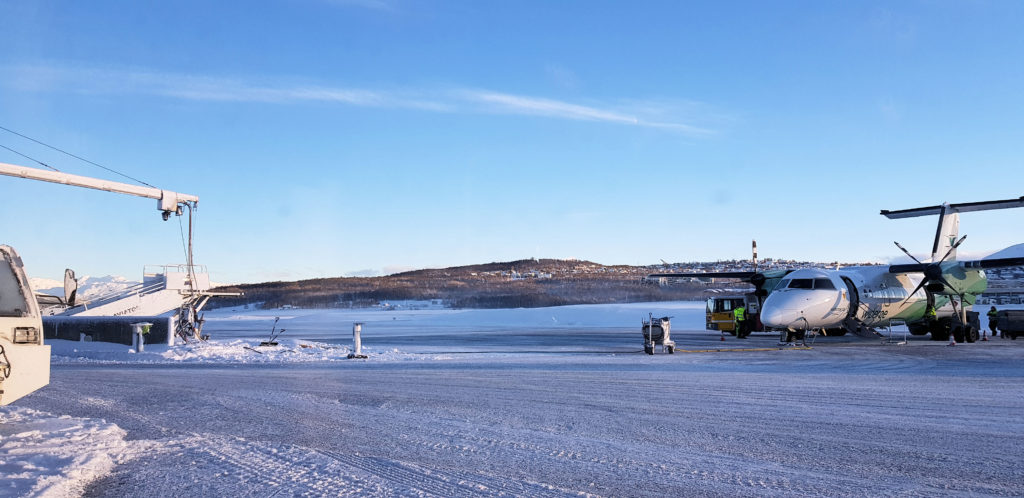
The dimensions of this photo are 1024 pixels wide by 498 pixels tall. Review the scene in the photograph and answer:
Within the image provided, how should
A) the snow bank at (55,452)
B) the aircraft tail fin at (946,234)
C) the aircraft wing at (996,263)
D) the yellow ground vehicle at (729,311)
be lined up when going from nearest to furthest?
the snow bank at (55,452), the aircraft wing at (996,263), the aircraft tail fin at (946,234), the yellow ground vehicle at (729,311)

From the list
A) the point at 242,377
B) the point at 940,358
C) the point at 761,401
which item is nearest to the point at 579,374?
the point at 761,401

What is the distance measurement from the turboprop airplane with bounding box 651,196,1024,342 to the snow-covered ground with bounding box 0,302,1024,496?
735cm

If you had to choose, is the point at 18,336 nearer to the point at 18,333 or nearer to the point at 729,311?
the point at 18,333

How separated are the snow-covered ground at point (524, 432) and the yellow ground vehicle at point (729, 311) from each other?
15.5m

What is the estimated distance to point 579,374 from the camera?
13125mm

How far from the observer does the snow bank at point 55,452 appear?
507 centimetres

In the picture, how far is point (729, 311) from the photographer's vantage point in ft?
102

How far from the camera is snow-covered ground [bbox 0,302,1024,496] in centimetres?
511

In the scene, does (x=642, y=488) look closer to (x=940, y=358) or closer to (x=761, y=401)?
(x=761, y=401)

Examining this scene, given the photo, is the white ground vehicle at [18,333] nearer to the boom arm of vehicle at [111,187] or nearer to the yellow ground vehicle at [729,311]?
the boom arm of vehicle at [111,187]

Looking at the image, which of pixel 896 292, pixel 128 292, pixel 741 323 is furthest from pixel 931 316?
pixel 128 292

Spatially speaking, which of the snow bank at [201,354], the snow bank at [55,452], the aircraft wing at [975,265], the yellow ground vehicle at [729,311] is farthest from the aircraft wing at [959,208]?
the snow bank at [55,452]

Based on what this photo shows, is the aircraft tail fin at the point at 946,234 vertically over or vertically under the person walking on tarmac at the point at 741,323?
over

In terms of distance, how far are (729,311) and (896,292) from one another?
733cm
